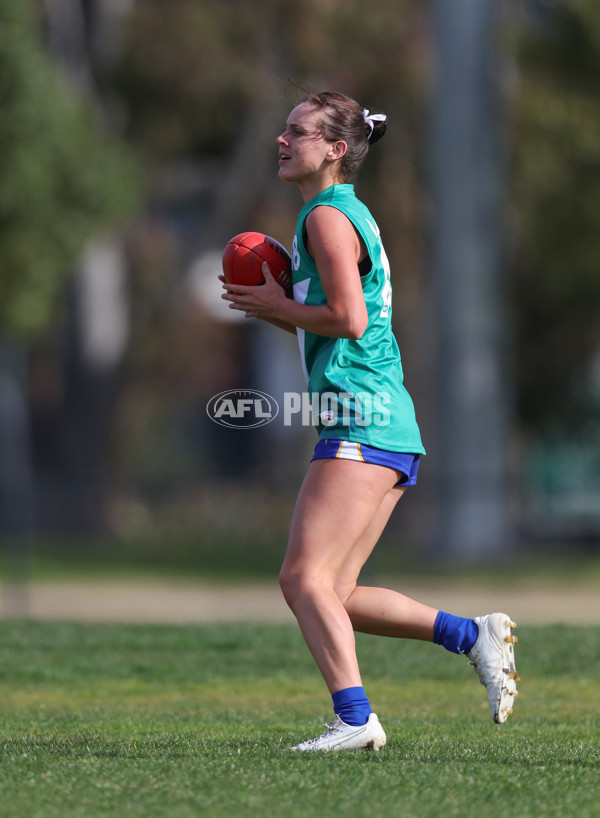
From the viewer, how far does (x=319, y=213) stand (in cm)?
486

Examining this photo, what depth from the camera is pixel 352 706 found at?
4.82 m

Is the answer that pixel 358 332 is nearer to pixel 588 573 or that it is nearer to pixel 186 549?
pixel 588 573

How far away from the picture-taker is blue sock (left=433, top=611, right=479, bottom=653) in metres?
5.09

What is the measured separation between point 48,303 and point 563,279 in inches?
262

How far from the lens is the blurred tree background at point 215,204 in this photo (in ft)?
56.5

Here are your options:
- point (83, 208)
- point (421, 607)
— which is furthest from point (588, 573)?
point (421, 607)

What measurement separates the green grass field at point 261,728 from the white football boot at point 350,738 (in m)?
0.07

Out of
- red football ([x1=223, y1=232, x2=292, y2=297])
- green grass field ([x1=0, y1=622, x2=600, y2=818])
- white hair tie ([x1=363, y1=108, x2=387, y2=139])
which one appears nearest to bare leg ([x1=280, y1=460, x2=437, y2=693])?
green grass field ([x1=0, y1=622, x2=600, y2=818])

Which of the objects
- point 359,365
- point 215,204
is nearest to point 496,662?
point 359,365

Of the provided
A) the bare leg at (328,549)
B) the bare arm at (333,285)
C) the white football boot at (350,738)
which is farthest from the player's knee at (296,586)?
the bare arm at (333,285)

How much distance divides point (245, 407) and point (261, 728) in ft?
4.68

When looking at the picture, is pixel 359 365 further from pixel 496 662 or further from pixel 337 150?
pixel 496 662

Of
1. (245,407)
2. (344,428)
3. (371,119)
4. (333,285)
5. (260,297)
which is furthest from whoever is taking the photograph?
(245,407)

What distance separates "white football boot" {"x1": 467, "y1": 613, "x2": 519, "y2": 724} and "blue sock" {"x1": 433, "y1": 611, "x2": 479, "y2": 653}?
22 millimetres
